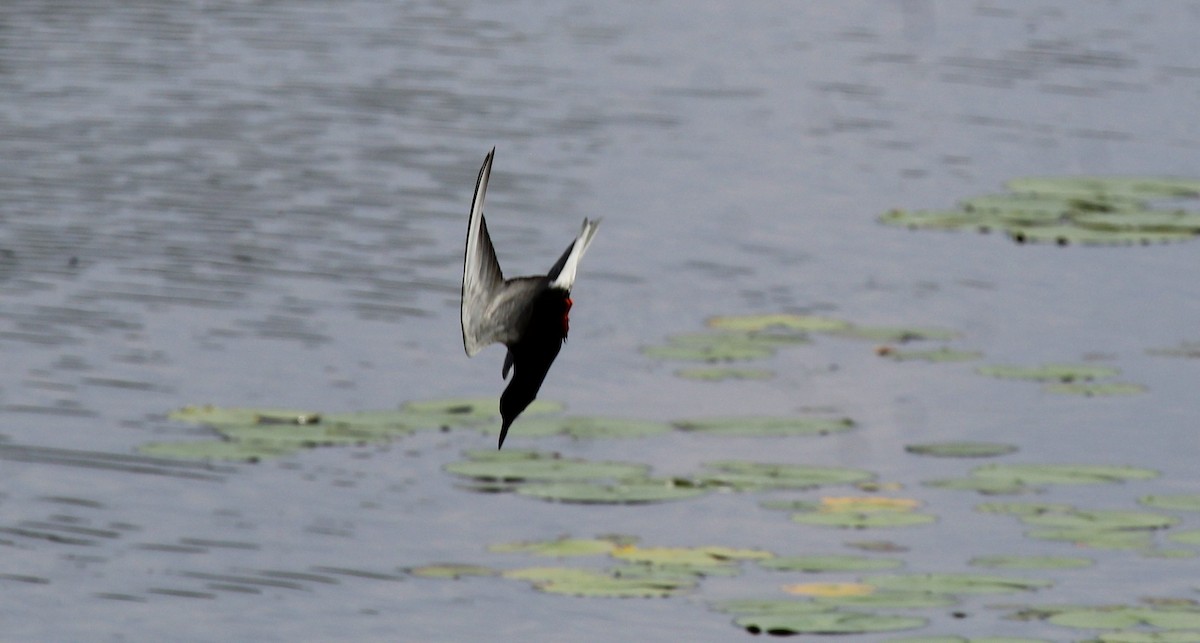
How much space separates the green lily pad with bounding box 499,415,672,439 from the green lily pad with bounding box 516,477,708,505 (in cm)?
63

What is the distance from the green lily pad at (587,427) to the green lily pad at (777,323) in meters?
2.16

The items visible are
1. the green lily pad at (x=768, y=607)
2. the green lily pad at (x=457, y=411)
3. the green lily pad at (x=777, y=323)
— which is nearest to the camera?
the green lily pad at (x=768, y=607)

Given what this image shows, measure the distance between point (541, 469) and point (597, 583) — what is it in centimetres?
160

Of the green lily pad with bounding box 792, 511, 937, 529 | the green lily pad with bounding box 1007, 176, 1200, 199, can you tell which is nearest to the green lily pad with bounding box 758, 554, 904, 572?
the green lily pad with bounding box 792, 511, 937, 529

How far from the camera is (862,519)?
9547 millimetres

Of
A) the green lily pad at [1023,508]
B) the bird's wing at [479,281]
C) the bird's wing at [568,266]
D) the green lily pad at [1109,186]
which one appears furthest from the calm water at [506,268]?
the bird's wing at [568,266]

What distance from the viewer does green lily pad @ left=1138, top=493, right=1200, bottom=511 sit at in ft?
32.0

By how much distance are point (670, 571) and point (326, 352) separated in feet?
13.5

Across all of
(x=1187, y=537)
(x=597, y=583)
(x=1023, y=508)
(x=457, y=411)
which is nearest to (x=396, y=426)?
(x=457, y=411)

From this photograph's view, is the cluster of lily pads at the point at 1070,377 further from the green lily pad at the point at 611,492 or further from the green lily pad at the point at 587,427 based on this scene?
the green lily pad at the point at 611,492

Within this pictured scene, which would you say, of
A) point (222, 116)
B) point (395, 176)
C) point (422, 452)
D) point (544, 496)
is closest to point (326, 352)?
point (422, 452)

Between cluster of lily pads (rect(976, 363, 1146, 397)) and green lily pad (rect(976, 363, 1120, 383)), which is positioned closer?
cluster of lily pads (rect(976, 363, 1146, 397))

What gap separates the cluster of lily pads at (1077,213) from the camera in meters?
15.5

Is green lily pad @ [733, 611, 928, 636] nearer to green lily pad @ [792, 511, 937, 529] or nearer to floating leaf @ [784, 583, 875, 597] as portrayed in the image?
floating leaf @ [784, 583, 875, 597]
